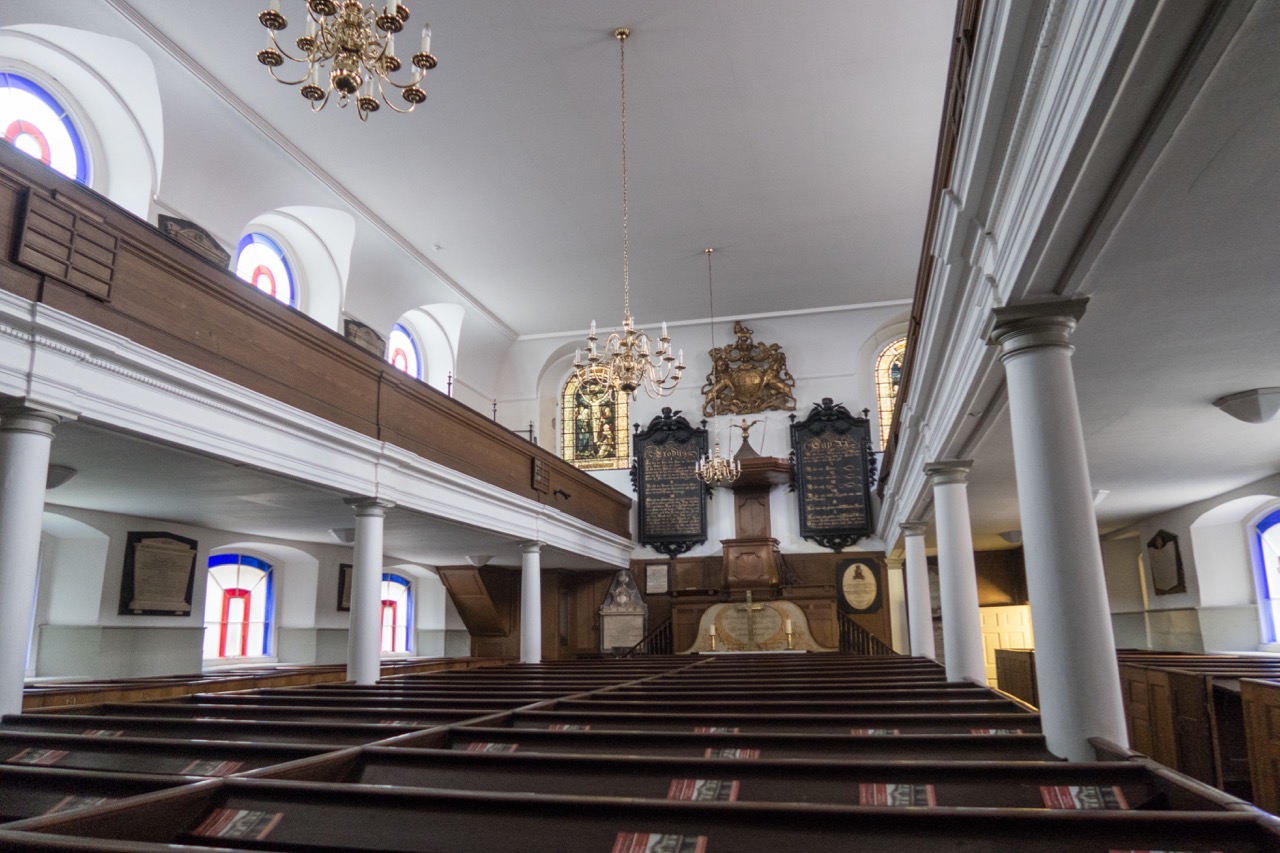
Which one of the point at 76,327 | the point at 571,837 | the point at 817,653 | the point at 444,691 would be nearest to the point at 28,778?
the point at 571,837

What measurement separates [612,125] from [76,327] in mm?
7114

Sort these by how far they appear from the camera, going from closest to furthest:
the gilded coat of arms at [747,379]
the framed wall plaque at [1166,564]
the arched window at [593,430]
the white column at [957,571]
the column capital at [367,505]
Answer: the white column at [957,571]
the column capital at [367,505]
the framed wall plaque at [1166,564]
the gilded coat of arms at [747,379]
the arched window at [593,430]

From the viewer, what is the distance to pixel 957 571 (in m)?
7.67

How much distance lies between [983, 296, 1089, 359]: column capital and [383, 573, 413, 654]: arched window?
579 inches

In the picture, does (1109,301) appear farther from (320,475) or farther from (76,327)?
(320,475)

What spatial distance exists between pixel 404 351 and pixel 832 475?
338 inches

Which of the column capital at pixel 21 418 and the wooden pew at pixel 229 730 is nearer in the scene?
the wooden pew at pixel 229 730

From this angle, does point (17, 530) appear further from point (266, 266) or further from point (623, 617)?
point (623, 617)

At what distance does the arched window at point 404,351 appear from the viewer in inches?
619

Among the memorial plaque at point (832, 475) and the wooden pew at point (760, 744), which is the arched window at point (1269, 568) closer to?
the memorial plaque at point (832, 475)

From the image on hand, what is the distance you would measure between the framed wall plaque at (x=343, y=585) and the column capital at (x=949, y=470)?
1051 centimetres

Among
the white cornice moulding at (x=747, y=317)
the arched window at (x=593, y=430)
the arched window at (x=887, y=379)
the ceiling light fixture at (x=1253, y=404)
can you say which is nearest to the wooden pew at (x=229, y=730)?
the ceiling light fixture at (x=1253, y=404)

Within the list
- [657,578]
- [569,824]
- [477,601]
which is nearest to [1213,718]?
[569,824]

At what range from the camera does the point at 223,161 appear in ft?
35.7
